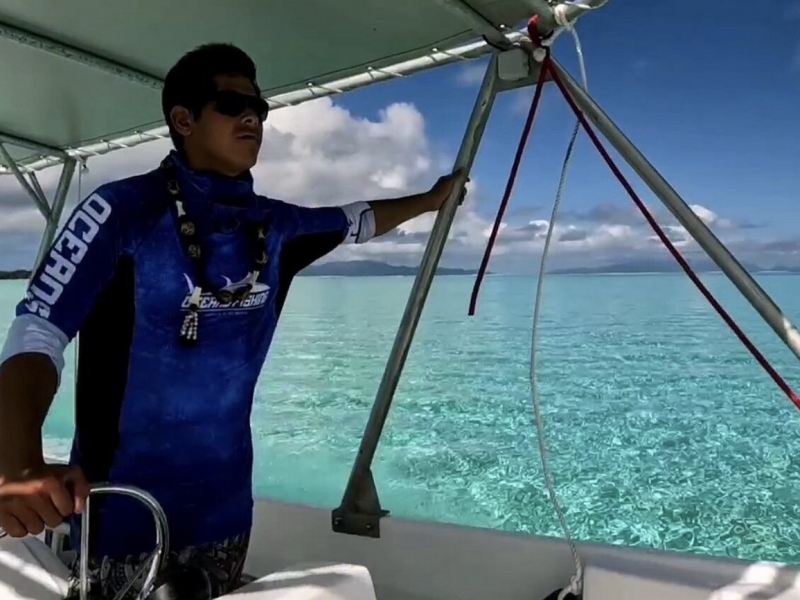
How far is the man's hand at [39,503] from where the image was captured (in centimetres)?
75

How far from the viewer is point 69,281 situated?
942mm

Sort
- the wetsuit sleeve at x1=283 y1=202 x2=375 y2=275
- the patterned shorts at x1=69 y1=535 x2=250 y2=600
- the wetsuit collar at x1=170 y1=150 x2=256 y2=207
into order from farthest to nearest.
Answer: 1. the wetsuit sleeve at x1=283 y1=202 x2=375 y2=275
2. the wetsuit collar at x1=170 y1=150 x2=256 y2=207
3. the patterned shorts at x1=69 y1=535 x2=250 y2=600

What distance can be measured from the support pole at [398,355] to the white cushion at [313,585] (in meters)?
0.70

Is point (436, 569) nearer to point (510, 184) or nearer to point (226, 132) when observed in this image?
point (510, 184)

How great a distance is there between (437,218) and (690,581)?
0.84 m

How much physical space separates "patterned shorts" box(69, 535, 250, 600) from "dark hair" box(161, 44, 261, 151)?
2.05ft

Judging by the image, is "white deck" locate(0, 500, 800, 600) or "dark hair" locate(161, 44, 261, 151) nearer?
"white deck" locate(0, 500, 800, 600)

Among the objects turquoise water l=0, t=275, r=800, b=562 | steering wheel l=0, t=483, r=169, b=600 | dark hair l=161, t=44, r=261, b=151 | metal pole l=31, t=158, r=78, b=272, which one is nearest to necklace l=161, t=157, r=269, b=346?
dark hair l=161, t=44, r=261, b=151

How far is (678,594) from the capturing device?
101 centimetres

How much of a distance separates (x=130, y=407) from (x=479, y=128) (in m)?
0.90

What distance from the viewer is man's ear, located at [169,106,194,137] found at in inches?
45.1

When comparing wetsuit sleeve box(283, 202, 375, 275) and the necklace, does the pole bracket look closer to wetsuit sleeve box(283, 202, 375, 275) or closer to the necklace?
wetsuit sleeve box(283, 202, 375, 275)

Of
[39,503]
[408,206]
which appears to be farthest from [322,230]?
[39,503]

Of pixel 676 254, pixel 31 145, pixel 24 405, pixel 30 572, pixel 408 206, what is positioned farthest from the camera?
pixel 31 145
